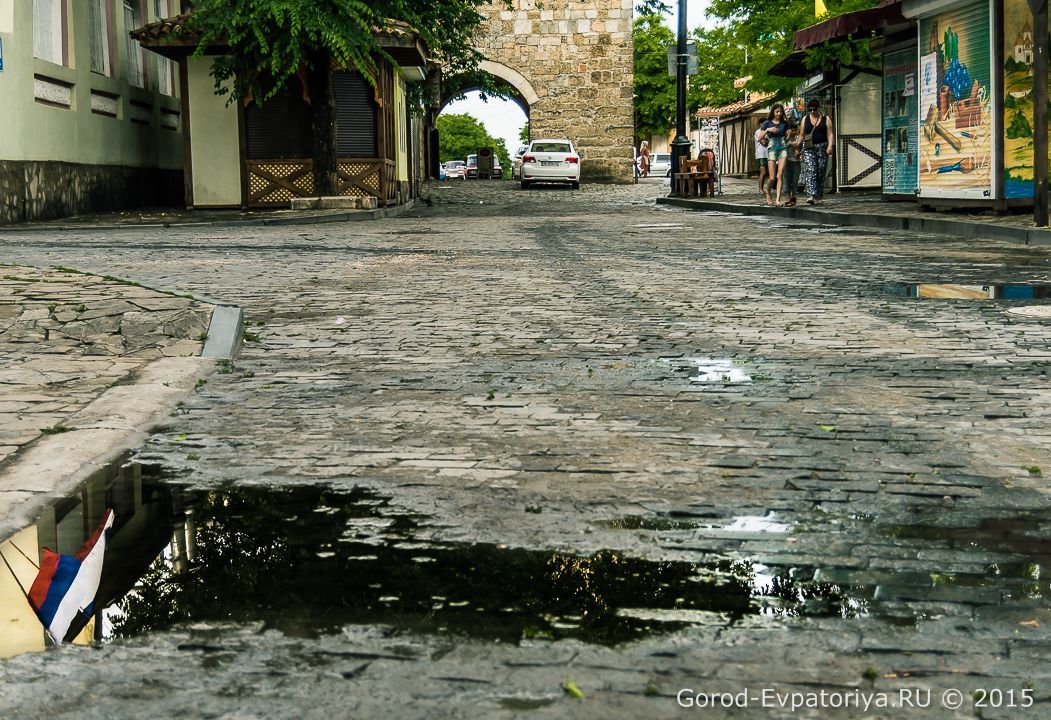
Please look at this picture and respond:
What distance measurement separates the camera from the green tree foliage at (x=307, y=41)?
71.4 feet

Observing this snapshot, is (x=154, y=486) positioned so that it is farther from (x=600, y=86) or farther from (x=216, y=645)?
(x=600, y=86)

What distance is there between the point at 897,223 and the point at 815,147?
4069mm

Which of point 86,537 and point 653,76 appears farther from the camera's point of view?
point 653,76

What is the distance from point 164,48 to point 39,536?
22293 mm

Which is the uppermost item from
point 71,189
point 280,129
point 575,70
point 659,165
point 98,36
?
point 575,70

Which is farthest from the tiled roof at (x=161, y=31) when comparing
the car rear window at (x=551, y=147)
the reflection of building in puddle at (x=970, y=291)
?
the car rear window at (x=551, y=147)

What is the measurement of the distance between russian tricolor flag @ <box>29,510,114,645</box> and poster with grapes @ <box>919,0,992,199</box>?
1677 centimetres

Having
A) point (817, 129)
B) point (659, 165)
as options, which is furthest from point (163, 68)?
point (659, 165)

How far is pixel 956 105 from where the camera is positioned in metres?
19.7

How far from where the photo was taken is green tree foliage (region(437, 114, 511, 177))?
14588 cm

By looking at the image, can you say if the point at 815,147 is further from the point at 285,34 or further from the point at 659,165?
the point at 659,165

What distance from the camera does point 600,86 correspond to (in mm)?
47406

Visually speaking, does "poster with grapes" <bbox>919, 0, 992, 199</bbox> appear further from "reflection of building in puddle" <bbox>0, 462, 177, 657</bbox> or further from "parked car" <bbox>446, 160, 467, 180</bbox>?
"parked car" <bbox>446, 160, 467, 180</bbox>

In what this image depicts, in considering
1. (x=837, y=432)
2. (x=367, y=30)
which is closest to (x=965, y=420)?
(x=837, y=432)
